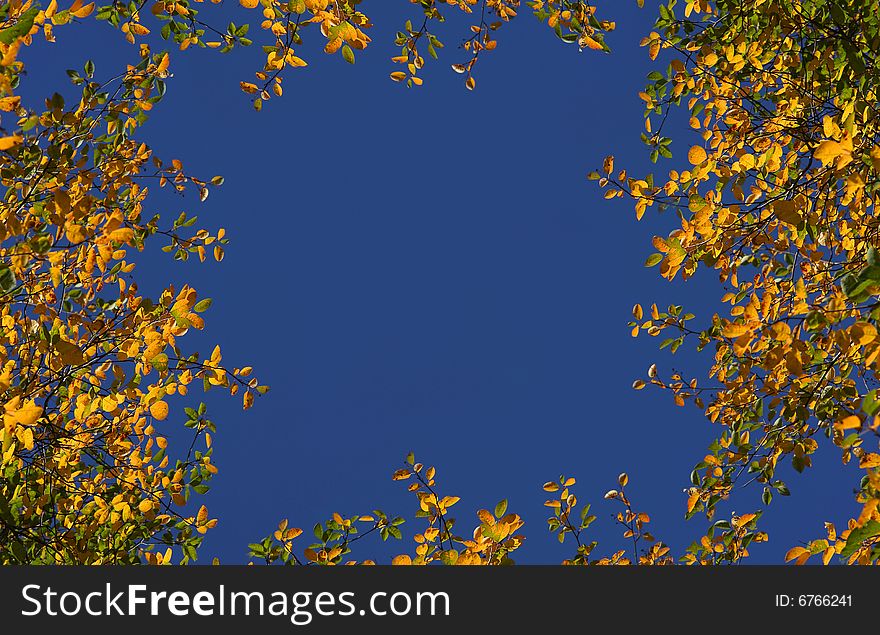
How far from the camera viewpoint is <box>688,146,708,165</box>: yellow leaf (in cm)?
388

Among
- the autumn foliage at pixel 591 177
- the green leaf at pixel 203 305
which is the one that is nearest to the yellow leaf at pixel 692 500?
the autumn foliage at pixel 591 177

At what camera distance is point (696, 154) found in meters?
3.90

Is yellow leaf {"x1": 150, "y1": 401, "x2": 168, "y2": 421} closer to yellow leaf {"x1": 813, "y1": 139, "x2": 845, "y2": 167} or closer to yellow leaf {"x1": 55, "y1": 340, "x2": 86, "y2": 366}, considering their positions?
yellow leaf {"x1": 55, "y1": 340, "x2": 86, "y2": 366}

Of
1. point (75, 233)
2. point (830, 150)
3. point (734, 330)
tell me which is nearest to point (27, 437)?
point (75, 233)

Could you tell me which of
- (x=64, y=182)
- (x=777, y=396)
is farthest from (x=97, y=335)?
(x=777, y=396)

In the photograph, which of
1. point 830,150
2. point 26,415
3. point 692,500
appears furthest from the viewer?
point 692,500

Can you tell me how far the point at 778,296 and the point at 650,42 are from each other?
2131 millimetres

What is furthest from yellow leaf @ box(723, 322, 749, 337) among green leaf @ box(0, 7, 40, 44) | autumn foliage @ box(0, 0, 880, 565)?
green leaf @ box(0, 7, 40, 44)

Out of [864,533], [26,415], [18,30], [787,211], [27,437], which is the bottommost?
[864,533]

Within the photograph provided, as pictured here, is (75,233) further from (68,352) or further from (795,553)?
(795,553)

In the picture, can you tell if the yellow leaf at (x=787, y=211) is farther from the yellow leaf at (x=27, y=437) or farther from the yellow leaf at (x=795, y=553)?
the yellow leaf at (x=27, y=437)

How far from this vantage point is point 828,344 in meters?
3.65

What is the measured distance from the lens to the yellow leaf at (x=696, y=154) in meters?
3.88

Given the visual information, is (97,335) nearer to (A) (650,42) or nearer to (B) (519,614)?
(B) (519,614)
